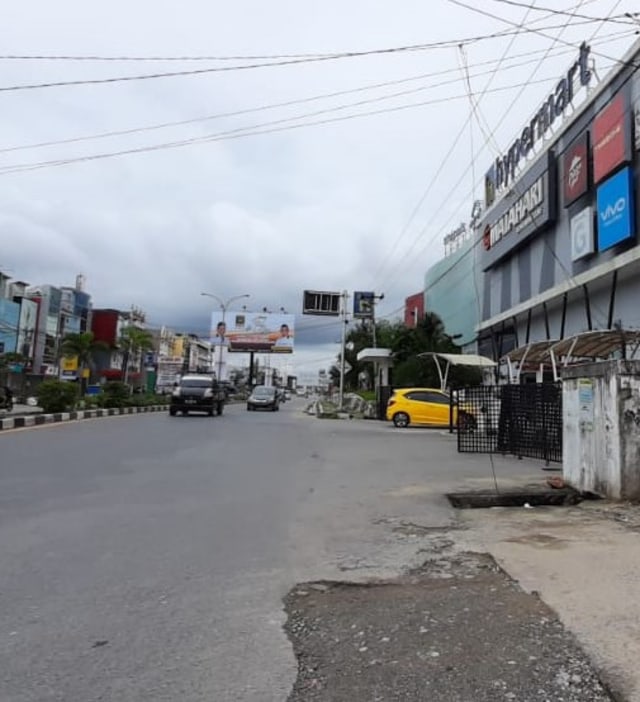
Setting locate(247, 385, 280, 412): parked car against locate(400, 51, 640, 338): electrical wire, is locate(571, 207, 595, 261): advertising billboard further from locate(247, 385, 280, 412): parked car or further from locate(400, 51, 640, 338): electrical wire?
locate(247, 385, 280, 412): parked car

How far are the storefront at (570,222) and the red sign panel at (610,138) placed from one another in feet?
0.11

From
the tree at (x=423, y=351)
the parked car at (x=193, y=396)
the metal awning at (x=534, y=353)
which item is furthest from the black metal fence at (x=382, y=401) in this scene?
the metal awning at (x=534, y=353)

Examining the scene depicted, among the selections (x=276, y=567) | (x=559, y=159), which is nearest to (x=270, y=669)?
(x=276, y=567)

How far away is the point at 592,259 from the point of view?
2439 centimetres

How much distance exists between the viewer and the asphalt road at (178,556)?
151 inches

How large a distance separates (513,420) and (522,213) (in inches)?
724

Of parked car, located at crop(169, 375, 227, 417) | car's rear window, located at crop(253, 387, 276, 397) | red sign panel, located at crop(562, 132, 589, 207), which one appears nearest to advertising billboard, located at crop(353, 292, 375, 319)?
car's rear window, located at crop(253, 387, 276, 397)

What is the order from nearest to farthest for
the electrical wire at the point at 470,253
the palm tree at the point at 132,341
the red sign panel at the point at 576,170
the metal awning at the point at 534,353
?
the metal awning at the point at 534,353, the electrical wire at the point at 470,253, the red sign panel at the point at 576,170, the palm tree at the point at 132,341

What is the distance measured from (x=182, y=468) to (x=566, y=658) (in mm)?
9444

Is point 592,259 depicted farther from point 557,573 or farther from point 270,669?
point 270,669

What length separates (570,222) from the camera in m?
26.4

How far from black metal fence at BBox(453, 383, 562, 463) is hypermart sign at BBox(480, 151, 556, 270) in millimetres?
13057

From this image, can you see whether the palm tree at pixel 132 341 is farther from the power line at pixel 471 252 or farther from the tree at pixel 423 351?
the tree at pixel 423 351

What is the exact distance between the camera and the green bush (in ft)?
94.9
